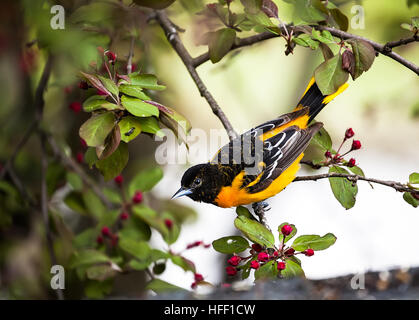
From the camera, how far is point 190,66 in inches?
97.4

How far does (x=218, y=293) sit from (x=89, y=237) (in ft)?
3.84

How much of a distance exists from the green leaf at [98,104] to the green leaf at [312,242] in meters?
0.81

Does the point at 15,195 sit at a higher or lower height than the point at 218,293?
higher

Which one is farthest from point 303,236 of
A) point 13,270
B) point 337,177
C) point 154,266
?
point 13,270

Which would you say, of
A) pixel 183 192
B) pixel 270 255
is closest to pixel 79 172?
pixel 183 192

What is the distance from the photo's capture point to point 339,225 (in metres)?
5.05

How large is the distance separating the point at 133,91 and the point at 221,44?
62cm

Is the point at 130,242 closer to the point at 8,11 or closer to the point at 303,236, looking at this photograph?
the point at 303,236

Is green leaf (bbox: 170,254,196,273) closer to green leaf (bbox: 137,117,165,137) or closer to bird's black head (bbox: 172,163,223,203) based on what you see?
bird's black head (bbox: 172,163,223,203)

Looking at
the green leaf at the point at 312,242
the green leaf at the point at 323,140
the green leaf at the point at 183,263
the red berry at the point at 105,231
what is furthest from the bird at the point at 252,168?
the green leaf at the point at 312,242

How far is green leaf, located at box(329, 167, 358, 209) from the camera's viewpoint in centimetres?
207

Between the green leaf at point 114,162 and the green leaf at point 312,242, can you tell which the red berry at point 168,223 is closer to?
the green leaf at point 114,162

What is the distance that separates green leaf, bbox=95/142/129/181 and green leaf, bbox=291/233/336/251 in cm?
70

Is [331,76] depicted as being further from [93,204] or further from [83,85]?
[93,204]
